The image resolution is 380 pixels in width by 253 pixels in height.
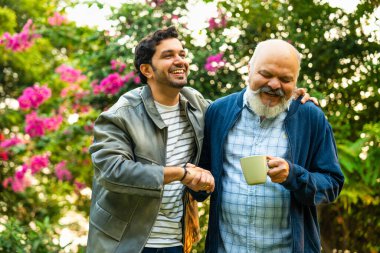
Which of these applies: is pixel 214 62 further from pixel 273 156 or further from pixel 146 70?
pixel 273 156

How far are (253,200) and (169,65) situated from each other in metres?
0.83

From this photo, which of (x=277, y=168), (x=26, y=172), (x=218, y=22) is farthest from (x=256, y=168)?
(x=26, y=172)

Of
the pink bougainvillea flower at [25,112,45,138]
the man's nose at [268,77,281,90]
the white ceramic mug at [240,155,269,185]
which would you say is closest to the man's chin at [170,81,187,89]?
the man's nose at [268,77,281,90]

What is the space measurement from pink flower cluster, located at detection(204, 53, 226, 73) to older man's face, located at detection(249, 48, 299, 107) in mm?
2507

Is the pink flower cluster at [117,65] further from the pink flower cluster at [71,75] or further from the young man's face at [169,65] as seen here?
the young man's face at [169,65]

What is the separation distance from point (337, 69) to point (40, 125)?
319cm

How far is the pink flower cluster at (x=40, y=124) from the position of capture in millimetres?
6727

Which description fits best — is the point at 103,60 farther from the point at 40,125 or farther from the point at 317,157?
the point at 317,157

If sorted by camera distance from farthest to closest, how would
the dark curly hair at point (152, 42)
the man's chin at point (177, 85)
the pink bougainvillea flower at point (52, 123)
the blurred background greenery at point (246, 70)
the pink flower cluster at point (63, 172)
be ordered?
the pink flower cluster at point (63, 172)
the pink bougainvillea flower at point (52, 123)
the blurred background greenery at point (246, 70)
the dark curly hair at point (152, 42)
the man's chin at point (177, 85)

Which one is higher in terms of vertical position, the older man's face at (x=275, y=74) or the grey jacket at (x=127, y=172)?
the older man's face at (x=275, y=74)

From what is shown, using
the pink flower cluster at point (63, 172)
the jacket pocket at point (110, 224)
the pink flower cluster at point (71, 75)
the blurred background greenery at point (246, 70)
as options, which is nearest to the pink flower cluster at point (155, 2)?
the blurred background greenery at point (246, 70)

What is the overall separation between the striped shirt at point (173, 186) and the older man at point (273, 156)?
210 mm

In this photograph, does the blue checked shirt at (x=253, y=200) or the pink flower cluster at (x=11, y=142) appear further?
the pink flower cluster at (x=11, y=142)

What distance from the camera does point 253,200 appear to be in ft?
9.66
